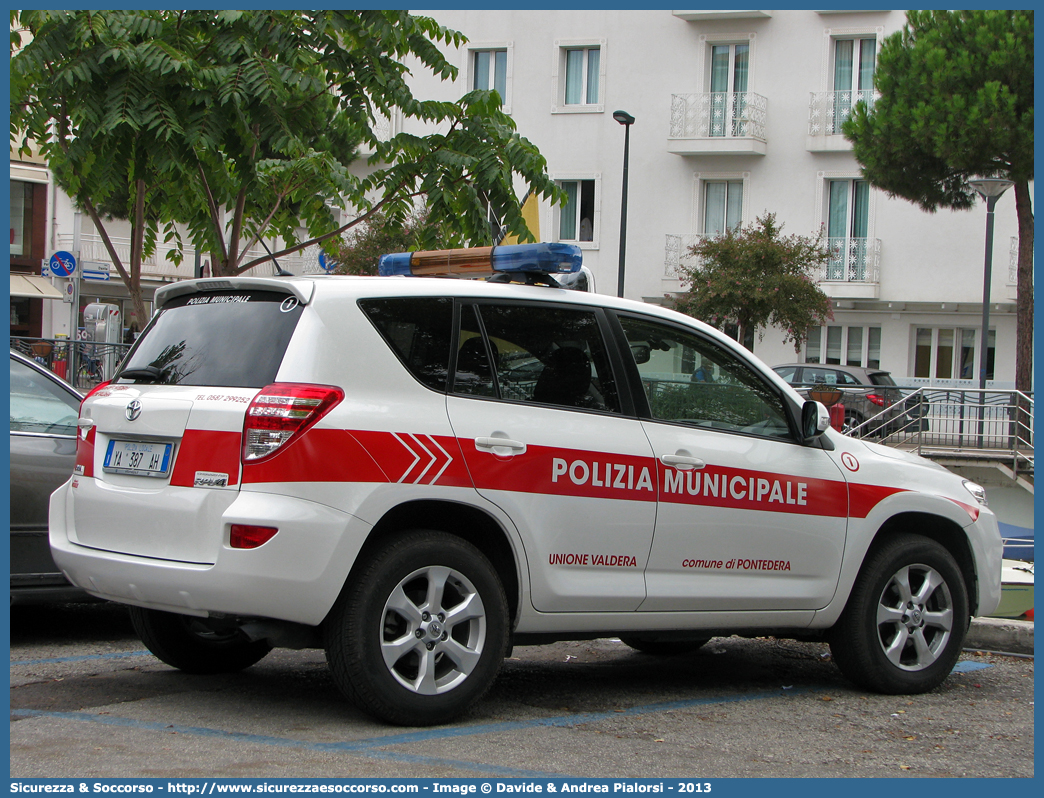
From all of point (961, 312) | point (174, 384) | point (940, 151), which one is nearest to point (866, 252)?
point (961, 312)

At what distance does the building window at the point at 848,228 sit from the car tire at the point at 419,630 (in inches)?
1117

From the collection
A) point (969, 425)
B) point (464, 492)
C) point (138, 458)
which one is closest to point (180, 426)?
point (138, 458)

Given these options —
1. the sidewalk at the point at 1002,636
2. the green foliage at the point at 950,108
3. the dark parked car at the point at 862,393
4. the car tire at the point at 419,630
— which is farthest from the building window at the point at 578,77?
the car tire at the point at 419,630

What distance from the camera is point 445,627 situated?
186 inches

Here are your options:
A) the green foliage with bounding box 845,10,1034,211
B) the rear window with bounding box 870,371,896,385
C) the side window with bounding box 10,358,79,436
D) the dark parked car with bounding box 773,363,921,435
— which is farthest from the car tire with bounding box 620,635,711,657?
the green foliage with bounding box 845,10,1034,211

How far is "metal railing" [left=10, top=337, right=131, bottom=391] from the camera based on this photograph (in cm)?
1301

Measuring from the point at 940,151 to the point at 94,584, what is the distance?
2349 cm

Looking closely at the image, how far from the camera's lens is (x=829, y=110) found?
32.0 meters

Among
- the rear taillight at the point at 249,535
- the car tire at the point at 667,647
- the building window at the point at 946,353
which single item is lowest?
the car tire at the point at 667,647

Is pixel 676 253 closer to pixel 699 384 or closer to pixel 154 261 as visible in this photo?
pixel 154 261

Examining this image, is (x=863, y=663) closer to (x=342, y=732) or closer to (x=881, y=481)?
(x=881, y=481)

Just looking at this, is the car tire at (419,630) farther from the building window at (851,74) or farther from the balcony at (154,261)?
the balcony at (154,261)

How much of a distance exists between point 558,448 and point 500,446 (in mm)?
275

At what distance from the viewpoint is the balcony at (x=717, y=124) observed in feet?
106
